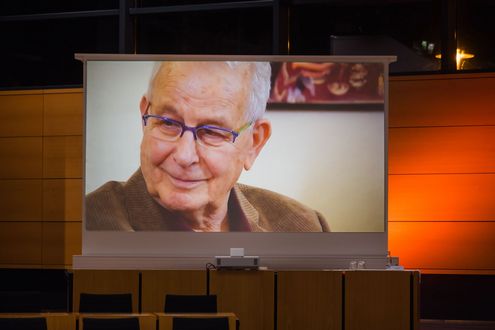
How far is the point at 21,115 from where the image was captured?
12.3 m

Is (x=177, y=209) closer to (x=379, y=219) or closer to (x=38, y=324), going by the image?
(x=379, y=219)

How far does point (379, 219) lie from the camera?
1030cm

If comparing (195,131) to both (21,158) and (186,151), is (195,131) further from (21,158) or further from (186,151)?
(21,158)

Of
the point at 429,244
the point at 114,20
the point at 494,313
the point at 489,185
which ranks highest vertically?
the point at 114,20

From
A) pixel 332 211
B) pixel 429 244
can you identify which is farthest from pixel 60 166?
pixel 429 244

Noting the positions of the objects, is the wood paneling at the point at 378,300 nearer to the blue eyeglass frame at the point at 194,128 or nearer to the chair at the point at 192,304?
the chair at the point at 192,304

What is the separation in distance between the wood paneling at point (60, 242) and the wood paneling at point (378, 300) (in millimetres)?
4419

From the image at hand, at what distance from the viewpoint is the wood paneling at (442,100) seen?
10992mm

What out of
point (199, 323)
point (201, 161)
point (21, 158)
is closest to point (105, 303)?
point (199, 323)

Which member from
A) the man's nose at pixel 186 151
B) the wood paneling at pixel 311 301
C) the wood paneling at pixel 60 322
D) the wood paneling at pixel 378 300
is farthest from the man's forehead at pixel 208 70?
the wood paneling at pixel 60 322

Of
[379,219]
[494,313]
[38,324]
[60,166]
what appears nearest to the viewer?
[38,324]

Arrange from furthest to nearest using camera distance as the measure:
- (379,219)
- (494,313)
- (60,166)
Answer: (60,166), (494,313), (379,219)

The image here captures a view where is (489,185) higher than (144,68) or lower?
lower

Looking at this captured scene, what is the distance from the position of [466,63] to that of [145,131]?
4006mm
